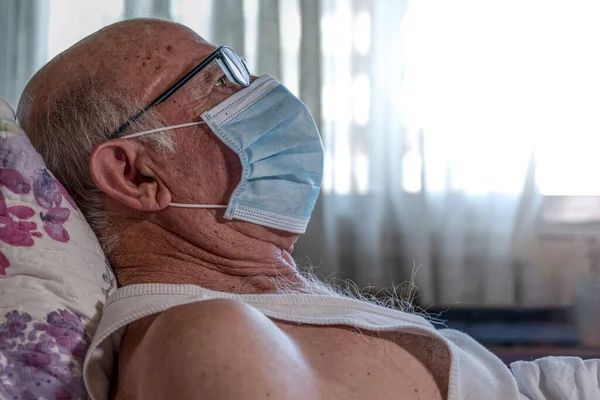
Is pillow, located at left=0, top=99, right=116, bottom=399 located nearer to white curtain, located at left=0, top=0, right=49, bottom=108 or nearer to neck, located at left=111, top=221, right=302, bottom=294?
neck, located at left=111, top=221, right=302, bottom=294

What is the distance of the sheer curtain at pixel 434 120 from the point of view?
113 inches

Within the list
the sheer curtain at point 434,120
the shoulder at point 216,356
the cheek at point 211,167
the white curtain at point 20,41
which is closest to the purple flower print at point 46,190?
the cheek at point 211,167

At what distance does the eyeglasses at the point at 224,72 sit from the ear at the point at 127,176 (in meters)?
0.03

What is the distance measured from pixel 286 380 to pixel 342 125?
7.54 ft

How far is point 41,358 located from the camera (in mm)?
878

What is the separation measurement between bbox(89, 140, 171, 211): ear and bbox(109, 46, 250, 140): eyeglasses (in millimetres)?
29

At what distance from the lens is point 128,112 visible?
1110 mm

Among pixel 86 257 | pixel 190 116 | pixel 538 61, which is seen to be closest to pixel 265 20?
pixel 538 61

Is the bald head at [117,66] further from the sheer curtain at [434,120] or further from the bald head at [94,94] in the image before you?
the sheer curtain at [434,120]

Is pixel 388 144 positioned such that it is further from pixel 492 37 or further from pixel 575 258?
pixel 575 258

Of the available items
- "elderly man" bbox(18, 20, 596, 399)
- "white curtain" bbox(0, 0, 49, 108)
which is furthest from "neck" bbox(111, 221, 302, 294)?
"white curtain" bbox(0, 0, 49, 108)

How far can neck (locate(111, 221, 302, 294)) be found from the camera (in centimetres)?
110

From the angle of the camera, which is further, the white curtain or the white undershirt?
the white curtain

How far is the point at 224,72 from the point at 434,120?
Result: 1.88 m
